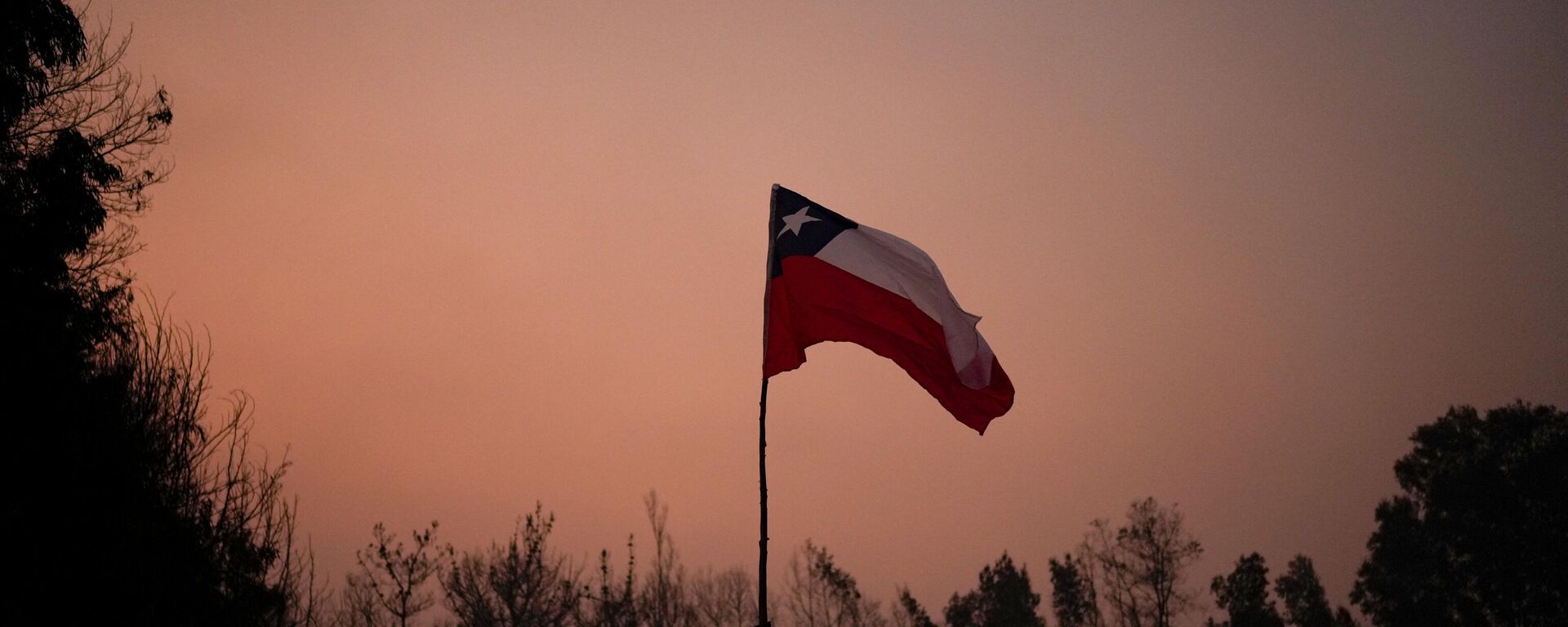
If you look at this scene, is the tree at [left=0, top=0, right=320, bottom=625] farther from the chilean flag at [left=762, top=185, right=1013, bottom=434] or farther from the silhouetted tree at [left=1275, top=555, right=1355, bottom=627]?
the silhouetted tree at [left=1275, top=555, right=1355, bottom=627]

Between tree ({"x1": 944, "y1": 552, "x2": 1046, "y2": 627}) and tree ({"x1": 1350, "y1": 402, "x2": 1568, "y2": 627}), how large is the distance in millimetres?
22037

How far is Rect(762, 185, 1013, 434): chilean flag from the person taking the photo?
12.6 metres

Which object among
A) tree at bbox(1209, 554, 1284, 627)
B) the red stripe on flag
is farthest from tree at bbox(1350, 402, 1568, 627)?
the red stripe on flag

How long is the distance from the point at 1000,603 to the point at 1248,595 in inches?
757

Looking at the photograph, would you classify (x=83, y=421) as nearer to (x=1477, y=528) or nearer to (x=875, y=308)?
(x=875, y=308)

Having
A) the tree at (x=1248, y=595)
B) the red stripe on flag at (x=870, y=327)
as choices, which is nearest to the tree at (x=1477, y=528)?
the tree at (x=1248, y=595)

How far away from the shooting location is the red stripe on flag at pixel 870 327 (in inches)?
495

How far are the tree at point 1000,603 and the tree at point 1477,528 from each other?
72.3 ft

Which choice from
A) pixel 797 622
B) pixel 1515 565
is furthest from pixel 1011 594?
pixel 1515 565

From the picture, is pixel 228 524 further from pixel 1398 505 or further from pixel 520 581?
pixel 1398 505

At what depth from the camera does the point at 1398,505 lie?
68062 mm

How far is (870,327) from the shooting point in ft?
42.6

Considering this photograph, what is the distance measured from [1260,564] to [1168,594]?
38.4ft

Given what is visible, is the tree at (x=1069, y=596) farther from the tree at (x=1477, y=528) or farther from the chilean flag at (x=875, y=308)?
the chilean flag at (x=875, y=308)
